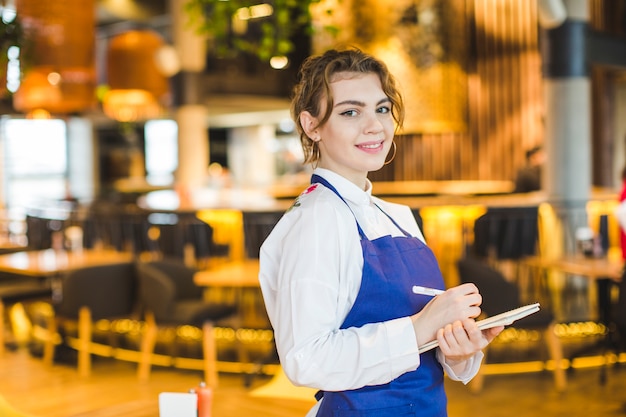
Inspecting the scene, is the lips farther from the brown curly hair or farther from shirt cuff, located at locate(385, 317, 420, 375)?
shirt cuff, located at locate(385, 317, 420, 375)

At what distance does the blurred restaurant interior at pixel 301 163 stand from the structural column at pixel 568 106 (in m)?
0.02

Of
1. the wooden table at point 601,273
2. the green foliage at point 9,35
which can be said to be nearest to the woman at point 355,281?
the green foliage at point 9,35

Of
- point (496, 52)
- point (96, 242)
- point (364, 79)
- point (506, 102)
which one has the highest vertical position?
point (496, 52)

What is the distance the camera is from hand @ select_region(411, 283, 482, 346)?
4.46ft

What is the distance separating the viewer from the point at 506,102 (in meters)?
13.4

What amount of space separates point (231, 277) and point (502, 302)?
2013 mm

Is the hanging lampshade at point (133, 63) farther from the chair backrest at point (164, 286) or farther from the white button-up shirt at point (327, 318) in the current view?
the white button-up shirt at point (327, 318)

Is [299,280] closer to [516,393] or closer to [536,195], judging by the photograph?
[516,393]

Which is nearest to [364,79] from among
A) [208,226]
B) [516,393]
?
[516,393]

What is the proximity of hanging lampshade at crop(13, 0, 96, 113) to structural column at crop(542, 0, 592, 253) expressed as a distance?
17.7ft

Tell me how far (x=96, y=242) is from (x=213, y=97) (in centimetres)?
741

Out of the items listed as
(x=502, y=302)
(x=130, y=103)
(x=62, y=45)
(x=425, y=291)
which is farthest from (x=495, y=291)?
(x=130, y=103)

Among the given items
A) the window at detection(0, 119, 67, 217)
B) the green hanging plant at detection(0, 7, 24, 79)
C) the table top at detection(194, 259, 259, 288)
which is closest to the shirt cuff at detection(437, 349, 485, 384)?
the green hanging plant at detection(0, 7, 24, 79)

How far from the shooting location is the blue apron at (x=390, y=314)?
4.72 feet
